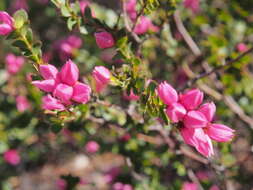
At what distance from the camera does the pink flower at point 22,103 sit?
2.26m

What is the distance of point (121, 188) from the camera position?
2135 millimetres

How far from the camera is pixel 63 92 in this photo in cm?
100

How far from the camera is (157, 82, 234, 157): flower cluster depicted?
990mm

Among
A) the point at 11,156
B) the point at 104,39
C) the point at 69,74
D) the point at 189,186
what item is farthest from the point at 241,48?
the point at 11,156

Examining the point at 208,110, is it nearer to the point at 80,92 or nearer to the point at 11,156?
the point at 80,92

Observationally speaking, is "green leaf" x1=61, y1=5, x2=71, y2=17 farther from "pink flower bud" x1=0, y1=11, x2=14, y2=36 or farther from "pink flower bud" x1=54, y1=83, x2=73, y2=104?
"pink flower bud" x1=54, y1=83, x2=73, y2=104

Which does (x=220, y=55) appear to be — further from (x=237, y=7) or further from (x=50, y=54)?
(x=50, y=54)

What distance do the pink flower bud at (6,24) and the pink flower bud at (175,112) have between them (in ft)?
1.68

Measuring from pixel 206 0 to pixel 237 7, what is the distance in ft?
1.95

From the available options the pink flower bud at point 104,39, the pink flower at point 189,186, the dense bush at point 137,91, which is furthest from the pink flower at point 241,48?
the pink flower bud at point 104,39

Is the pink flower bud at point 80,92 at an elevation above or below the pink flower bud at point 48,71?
below

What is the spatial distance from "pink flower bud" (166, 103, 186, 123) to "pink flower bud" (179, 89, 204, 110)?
21mm

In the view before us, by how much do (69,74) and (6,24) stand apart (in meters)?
0.26

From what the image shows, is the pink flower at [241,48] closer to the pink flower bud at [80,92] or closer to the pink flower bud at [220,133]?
the pink flower bud at [220,133]
